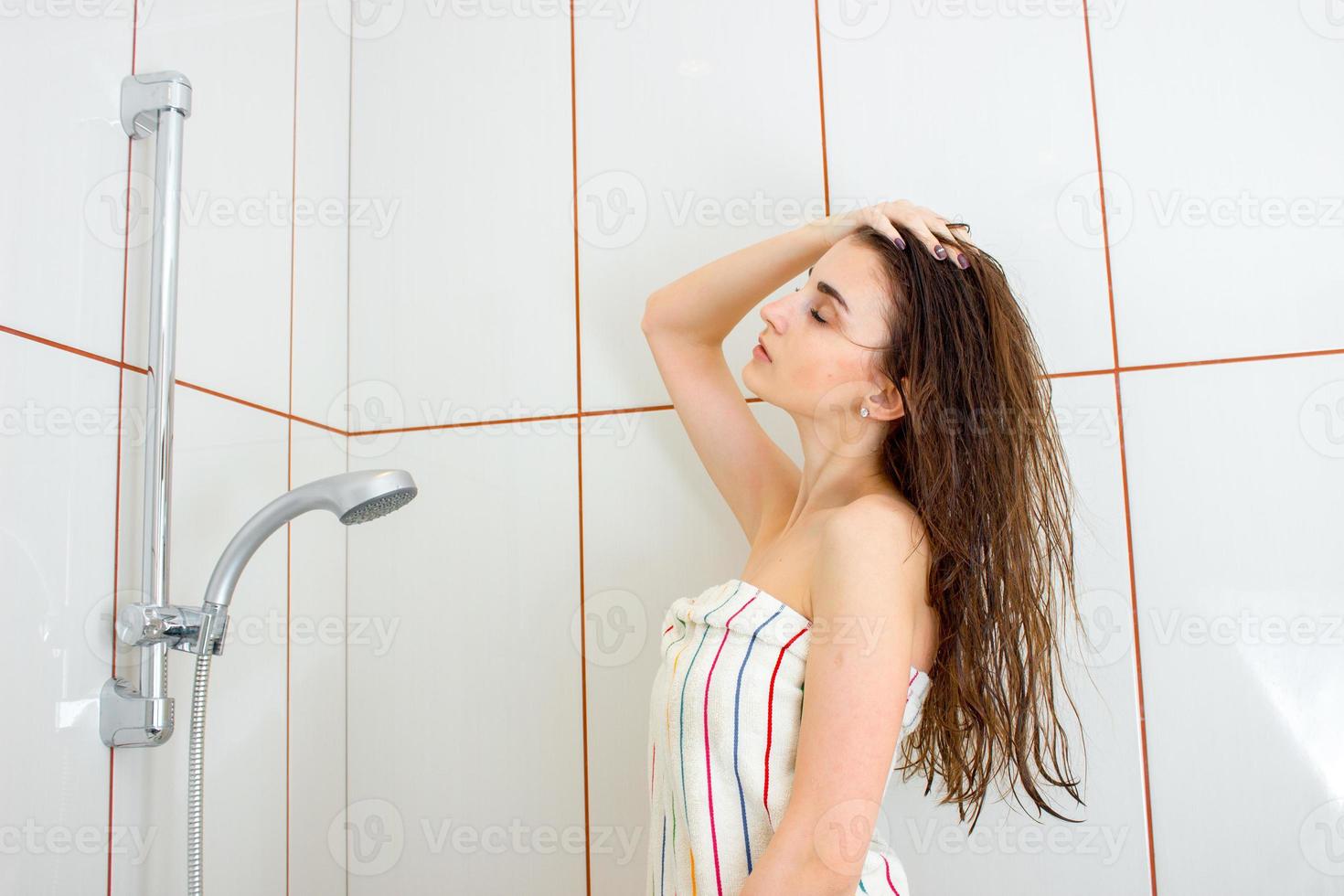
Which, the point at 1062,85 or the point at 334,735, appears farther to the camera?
the point at 334,735

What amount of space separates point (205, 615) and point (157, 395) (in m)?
0.21

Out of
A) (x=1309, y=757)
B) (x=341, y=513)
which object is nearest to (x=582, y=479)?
(x=341, y=513)

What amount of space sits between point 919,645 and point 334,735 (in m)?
0.77

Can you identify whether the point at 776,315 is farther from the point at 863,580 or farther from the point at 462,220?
the point at 462,220

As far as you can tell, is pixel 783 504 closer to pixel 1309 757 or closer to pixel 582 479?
pixel 582 479

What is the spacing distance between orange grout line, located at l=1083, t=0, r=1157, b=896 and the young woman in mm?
74

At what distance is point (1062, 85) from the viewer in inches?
46.4

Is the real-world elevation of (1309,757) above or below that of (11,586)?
below

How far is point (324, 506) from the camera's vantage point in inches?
36.5

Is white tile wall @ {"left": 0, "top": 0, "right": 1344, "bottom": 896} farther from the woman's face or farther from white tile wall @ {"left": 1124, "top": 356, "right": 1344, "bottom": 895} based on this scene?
the woman's face

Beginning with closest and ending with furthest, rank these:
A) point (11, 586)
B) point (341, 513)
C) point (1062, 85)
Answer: point (11, 586) < point (341, 513) < point (1062, 85)
